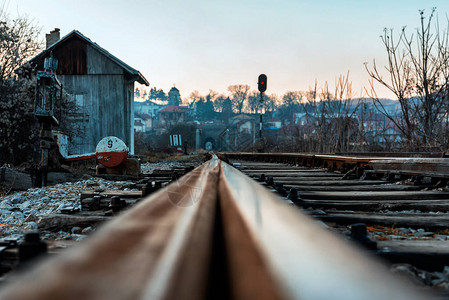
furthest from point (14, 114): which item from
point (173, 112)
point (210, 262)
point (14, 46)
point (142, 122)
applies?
point (142, 122)

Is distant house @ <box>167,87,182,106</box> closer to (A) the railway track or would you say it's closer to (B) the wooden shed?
(B) the wooden shed

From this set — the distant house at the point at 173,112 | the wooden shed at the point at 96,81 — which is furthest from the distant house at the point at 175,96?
the wooden shed at the point at 96,81

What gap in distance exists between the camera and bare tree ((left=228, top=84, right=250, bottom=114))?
109688mm

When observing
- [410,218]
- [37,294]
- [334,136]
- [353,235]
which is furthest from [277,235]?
[334,136]

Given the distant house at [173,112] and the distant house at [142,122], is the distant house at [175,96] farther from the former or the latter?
the distant house at [142,122]

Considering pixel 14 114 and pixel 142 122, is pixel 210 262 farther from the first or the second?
pixel 142 122

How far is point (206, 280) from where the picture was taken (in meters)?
0.50

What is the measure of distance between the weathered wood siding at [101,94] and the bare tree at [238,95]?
92767 millimetres

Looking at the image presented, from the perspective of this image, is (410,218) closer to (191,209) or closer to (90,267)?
(191,209)

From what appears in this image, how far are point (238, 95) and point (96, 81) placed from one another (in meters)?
94.4

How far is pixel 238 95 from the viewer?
11012cm

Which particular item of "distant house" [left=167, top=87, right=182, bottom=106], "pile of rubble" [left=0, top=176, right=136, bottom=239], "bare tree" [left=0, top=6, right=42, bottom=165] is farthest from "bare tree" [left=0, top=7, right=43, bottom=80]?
"distant house" [left=167, top=87, right=182, bottom=106]

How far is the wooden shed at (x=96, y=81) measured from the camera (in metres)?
17.1

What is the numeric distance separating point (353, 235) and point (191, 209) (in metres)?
0.91
